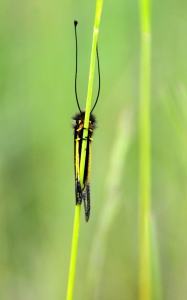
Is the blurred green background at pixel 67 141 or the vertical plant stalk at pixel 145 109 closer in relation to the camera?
the vertical plant stalk at pixel 145 109

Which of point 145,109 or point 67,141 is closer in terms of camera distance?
point 145,109

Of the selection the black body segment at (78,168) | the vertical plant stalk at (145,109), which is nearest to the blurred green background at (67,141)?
the vertical plant stalk at (145,109)

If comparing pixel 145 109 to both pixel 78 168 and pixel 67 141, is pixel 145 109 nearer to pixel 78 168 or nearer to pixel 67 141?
pixel 78 168

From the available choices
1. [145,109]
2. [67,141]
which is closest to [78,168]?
[145,109]

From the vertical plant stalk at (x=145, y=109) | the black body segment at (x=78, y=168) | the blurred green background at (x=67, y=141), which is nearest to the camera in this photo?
the black body segment at (x=78, y=168)

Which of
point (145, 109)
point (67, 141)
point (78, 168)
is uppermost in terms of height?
point (67, 141)

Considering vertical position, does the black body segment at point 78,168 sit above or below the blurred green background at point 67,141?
below

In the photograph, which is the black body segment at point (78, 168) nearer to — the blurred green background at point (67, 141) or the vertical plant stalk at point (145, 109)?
the vertical plant stalk at point (145, 109)

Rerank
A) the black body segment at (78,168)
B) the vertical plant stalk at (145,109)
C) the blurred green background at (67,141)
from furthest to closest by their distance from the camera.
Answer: the blurred green background at (67,141) → the vertical plant stalk at (145,109) → the black body segment at (78,168)

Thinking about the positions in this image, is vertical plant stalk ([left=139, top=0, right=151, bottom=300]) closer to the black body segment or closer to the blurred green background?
the black body segment

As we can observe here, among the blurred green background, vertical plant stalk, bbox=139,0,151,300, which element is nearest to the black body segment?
vertical plant stalk, bbox=139,0,151,300

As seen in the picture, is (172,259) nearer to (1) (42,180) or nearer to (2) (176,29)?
(1) (42,180)
